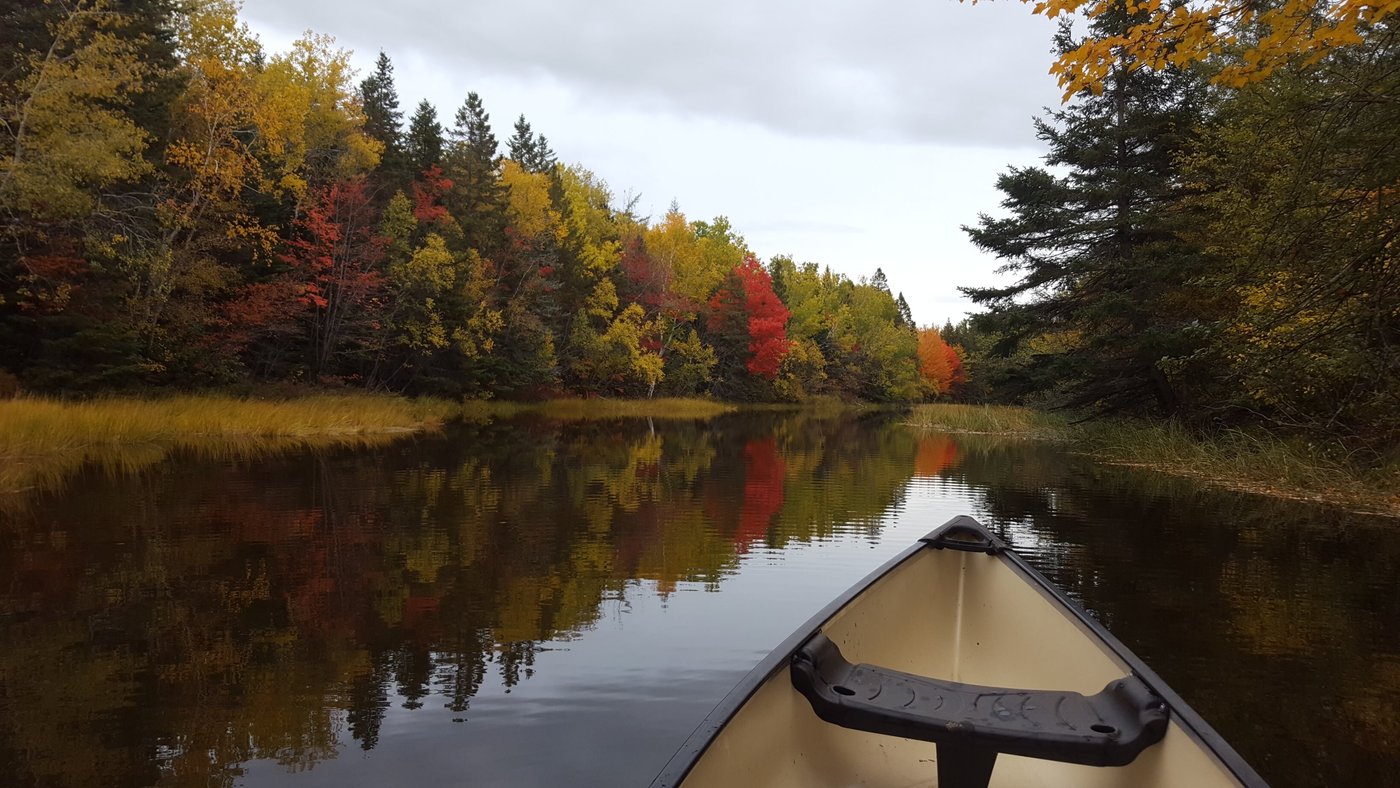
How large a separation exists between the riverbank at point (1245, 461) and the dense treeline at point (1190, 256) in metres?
0.44

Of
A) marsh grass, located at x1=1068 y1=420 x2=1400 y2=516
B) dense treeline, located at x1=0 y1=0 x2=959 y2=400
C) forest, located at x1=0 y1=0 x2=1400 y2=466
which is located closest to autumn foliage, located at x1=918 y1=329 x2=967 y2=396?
dense treeline, located at x1=0 y1=0 x2=959 y2=400

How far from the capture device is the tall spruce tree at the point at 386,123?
33.9 meters

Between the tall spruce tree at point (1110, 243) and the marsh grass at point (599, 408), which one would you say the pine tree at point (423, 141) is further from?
the tall spruce tree at point (1110, 243)

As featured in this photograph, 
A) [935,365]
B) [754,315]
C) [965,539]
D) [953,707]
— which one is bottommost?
[953,707]

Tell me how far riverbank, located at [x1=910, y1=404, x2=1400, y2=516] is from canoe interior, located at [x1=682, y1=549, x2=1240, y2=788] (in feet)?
35.6

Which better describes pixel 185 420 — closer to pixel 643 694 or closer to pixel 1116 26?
pixel 643 694

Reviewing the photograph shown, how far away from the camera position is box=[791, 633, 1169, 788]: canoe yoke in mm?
2666

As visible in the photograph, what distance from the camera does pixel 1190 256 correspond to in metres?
17.8

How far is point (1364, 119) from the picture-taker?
313 inches

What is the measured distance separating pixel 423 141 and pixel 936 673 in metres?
40.2

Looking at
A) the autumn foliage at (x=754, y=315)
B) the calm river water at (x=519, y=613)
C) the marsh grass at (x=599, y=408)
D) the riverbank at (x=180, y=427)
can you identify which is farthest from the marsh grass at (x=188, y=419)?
the autumn foliage at (x=754, y=315)

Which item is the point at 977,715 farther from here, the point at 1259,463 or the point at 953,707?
the point at 1259,463

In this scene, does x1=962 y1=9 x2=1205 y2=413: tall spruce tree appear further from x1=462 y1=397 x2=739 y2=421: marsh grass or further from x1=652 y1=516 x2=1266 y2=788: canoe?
x1=462 y1=397 x2=739 y2=421: marsh grass

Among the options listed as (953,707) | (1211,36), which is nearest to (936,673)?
(953,707)
